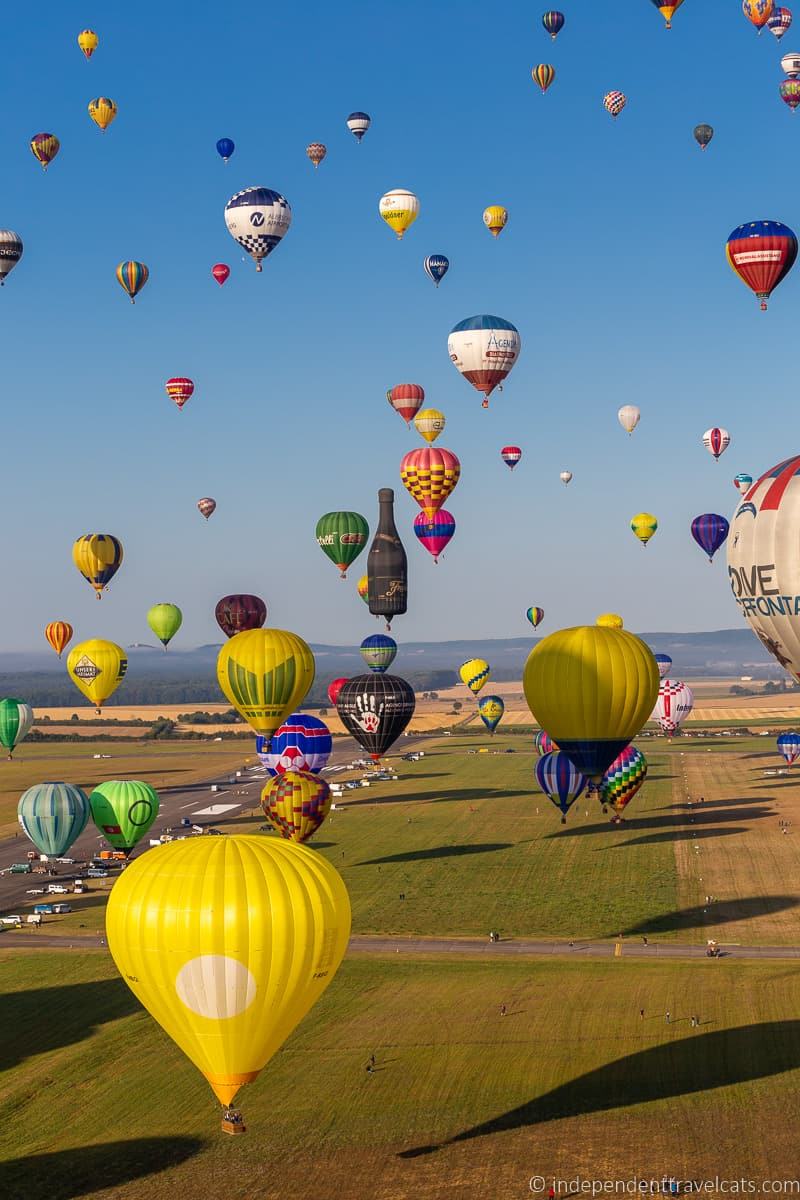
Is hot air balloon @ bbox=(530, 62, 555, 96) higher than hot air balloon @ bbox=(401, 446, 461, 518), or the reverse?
hot air balloon @ bbox=(530, 62, 555, 96)

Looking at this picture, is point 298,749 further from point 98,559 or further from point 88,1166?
point 88,1166

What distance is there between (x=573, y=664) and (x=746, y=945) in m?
15.2

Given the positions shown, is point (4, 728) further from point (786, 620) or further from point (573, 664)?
point (786, 620)

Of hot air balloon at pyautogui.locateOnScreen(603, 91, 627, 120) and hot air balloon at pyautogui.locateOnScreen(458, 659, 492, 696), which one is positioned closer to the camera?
hot air balloon at pyautogui.locateOnScreen(603, 91, 627, 120)

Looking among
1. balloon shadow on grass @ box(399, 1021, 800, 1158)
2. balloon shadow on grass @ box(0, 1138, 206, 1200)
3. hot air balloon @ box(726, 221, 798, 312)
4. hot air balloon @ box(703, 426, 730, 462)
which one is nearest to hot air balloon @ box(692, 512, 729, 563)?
hot air balloon @ box(703, 426, 730, 462)

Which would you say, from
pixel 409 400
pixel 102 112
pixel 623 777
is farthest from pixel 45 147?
pixel 623 777

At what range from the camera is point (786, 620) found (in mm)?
45688

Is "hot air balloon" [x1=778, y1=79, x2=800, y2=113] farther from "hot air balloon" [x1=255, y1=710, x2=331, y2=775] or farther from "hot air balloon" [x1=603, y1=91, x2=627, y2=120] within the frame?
"hot air balloon" [x1=255, y1=710, x2=331, y2=775]

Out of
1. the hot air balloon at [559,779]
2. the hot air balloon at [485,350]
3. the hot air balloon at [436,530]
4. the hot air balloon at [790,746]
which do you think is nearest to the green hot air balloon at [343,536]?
the hot air balloon at [436,530]

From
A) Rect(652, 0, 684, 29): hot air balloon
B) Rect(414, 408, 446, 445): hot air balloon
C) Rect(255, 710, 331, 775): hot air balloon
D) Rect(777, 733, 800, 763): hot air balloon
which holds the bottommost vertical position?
Rect(777, 733, 800, 763): hot air balloon

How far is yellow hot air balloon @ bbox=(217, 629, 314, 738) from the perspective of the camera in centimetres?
8294

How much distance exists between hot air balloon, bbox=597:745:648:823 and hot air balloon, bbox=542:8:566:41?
5088 centimetres

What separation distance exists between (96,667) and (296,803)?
142 ft

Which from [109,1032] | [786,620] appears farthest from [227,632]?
[786,620]
